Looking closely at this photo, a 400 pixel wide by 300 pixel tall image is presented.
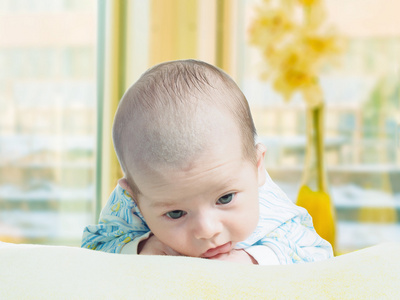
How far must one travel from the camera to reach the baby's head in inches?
28.1

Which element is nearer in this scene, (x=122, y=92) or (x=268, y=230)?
(x=268, y=230)

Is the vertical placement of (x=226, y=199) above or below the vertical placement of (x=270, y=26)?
below

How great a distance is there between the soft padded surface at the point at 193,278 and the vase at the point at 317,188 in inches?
38.3

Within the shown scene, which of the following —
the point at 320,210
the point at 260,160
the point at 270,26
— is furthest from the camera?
the point at 270,26

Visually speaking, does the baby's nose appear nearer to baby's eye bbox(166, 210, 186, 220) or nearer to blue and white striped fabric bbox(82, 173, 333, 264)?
baby's eye bbox(166, 210, 186, 220)

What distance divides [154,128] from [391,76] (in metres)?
1.74

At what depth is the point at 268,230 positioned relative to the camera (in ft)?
2.94

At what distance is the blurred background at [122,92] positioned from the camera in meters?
2.19

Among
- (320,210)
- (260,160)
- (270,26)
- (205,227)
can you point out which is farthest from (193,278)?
(270,26)

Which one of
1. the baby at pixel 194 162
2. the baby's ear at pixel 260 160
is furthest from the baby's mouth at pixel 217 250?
the baby's ear at pixel 260 160

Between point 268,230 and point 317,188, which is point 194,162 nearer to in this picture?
point 268,230

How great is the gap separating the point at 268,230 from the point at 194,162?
259 mm

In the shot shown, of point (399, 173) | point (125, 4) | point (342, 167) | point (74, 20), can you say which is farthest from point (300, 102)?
point (74, 20)

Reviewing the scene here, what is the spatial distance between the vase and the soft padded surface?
0.97 m
